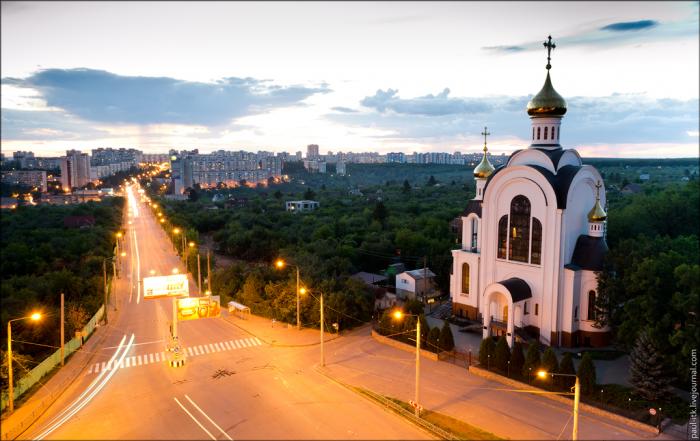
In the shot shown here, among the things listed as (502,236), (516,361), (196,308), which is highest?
(502,236)

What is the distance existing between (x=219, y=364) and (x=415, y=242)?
86.7ft

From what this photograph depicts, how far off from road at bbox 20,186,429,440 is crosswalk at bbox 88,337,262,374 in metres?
0.05

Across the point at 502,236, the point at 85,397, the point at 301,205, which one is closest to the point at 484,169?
the point at 502,236

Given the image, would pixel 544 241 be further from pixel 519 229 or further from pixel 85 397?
pixel 85 397

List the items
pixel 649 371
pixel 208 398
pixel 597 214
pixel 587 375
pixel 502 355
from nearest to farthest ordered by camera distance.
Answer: pixel 649 371
pixel 587 375
pixel 208 398
pixel 502 355
pixel 597 214

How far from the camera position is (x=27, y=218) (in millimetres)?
76000

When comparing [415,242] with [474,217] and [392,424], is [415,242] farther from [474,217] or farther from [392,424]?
[392,424]

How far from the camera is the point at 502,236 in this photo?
28984 mm

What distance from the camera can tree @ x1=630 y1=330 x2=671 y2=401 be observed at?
19.7 m

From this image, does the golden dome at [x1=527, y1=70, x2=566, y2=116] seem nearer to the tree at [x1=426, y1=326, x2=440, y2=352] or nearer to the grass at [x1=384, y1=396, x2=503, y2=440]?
the tree at [x1=426, y1=326, x2=440, y2=352]

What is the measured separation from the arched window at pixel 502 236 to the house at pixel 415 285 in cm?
788

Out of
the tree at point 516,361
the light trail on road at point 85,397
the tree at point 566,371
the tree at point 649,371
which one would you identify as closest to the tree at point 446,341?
the tree at point 516,361

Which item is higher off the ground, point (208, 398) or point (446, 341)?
point (446, 341)

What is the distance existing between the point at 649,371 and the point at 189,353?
880 inches
